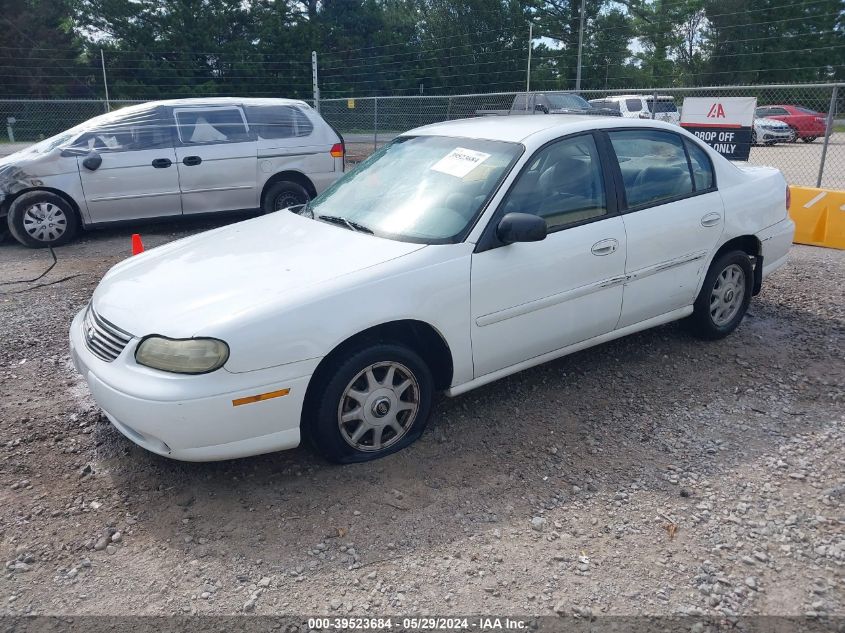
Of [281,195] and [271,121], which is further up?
[271,121]

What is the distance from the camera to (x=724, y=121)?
9539 millimetres

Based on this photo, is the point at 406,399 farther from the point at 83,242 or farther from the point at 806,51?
the point at 806,51

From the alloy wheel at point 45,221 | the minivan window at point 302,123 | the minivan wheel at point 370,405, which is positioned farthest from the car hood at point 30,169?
the minivan wheel at point 370,405

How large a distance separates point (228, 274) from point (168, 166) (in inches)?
222

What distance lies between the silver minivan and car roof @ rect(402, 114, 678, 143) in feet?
15.7

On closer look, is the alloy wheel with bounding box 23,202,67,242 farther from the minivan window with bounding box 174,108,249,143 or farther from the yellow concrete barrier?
the yellow concrete barrier

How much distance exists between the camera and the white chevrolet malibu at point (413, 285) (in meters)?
3.11

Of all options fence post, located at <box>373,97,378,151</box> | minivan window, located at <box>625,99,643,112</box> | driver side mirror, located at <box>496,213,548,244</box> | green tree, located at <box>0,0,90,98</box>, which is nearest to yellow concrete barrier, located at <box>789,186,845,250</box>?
driver side mirror, located at <box>496,213,548,244</box>

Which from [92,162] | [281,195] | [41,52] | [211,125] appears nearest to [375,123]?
[281,195]

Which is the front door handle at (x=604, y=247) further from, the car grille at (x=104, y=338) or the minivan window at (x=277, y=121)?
the minivan window at (x=277, y=121)

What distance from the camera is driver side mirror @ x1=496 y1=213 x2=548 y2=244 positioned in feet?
11.8

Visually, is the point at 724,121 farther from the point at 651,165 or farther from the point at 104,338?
the point at 104,338

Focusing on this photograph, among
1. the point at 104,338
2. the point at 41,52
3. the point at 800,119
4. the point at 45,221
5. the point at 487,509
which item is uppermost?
the point at 41,52

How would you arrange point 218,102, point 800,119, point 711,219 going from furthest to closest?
point 800,119 → point 218,102 → point 711,219
